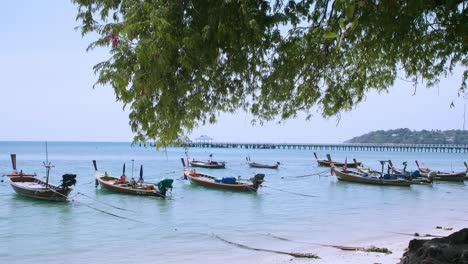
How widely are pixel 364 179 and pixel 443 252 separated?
118 ft

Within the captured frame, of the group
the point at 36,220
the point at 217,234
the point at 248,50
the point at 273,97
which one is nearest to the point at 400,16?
the point at 248,50

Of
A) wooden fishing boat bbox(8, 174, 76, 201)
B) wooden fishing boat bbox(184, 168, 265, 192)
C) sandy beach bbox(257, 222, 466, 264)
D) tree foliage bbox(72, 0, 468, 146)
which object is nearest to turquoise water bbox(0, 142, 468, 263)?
wooden fishing boat bbox(8, 174, 76, 201)

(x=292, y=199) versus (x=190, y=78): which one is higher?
(x=190, y=78)

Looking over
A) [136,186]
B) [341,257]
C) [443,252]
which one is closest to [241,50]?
[443,252]

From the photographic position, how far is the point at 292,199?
103ft

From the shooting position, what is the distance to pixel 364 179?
1624 inches

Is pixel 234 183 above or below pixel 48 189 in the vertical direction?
below

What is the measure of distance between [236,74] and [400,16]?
2.24 meters

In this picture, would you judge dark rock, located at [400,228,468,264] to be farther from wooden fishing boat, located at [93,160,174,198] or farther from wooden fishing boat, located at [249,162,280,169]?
wooden fishing boat, located at [249,162,280,169]

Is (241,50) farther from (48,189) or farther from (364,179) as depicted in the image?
(364,179)

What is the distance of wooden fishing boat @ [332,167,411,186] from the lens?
39.5m

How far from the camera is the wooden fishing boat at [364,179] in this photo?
39.5 metres

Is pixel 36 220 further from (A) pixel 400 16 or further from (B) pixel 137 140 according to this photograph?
(A) pixel 400 16

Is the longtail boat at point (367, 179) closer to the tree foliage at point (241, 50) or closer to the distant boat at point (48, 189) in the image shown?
the distant boat at point (48, 189)
